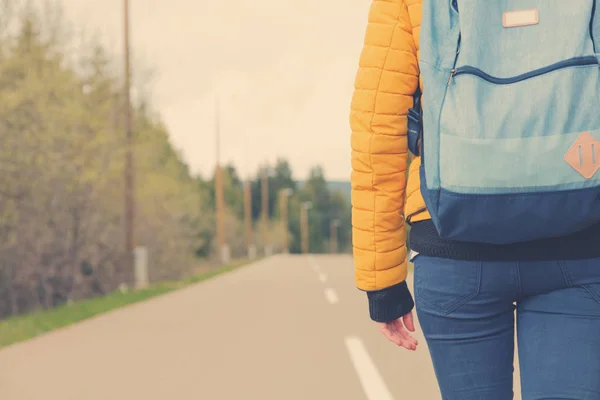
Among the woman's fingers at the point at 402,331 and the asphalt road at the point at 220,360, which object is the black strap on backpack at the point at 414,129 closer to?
the woman's fingers at the point at 402,331

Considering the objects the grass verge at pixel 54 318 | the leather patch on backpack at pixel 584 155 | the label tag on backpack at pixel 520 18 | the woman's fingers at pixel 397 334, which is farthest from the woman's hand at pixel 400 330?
the grass verge at pixel 54 318

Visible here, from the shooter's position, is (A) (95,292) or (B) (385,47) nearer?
(B) (385,47)

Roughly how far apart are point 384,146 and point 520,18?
19.2 inches

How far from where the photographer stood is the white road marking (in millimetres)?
5680

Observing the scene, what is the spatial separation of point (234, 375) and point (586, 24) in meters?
5.09

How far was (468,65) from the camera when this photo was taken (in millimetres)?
1800

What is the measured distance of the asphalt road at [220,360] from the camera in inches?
229

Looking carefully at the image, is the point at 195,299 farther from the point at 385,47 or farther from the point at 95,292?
the point at 385,47

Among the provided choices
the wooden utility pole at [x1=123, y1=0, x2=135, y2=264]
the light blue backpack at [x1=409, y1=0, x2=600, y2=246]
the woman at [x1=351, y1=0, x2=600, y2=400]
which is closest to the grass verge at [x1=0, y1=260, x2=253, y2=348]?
the wooden utility pole at [x1=123, y1=0, x2=135, y2=264]

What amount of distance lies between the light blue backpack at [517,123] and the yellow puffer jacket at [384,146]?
0.74 ft

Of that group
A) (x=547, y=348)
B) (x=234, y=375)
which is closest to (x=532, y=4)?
(x=547, y=348)

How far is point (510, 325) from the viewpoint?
1.91m

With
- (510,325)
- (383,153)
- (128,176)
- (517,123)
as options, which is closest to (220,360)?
(383,153)

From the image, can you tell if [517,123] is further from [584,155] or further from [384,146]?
[384,146]
